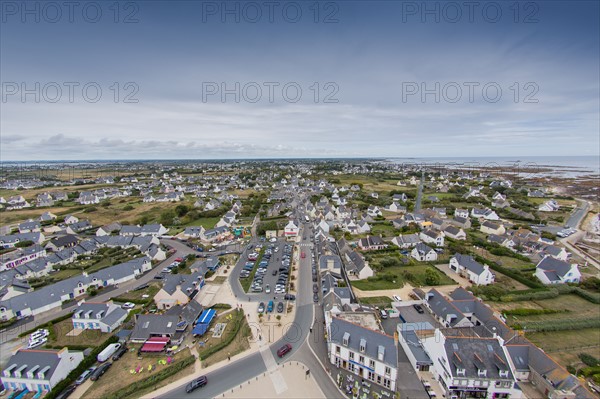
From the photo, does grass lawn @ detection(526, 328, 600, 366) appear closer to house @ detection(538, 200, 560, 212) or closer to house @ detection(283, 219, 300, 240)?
house @ detection(283, 219, 300, 240)

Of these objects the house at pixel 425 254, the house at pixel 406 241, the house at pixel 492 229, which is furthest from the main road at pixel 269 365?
the house at pixel 492 229

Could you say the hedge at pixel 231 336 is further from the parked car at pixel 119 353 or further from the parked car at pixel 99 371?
the parked car at pixel 99 371

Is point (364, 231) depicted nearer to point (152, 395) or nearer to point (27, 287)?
point (152, 395)

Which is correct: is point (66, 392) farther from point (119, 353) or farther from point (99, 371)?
point (119, 353)

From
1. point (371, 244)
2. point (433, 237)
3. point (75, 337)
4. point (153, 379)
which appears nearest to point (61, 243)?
point (75, 337)

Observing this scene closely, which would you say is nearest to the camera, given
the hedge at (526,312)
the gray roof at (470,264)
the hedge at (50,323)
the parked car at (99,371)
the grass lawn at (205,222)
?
the parked car at (99,371)

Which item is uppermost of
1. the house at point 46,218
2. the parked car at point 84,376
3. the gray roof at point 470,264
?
the house at point 46,218
